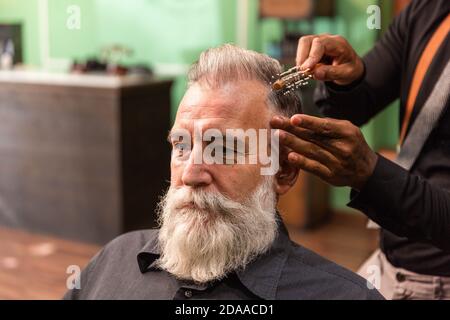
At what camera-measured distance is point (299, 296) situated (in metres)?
1.29

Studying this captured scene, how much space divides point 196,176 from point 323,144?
1.09 ft

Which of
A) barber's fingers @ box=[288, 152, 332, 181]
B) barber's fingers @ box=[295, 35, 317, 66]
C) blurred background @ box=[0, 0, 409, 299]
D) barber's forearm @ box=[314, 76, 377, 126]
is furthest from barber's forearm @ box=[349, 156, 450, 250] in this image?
blurred background @ box=[0, 0, 409, 299]

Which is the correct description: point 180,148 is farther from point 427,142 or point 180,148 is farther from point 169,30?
point 169,30

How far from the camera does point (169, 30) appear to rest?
477cm

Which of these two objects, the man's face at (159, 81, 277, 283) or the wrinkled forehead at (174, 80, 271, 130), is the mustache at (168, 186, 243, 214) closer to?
the man's face at (159, 81, 277, 283)

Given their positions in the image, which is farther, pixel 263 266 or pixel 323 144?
pixel 263 266

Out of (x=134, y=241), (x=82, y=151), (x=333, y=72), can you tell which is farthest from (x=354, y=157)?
(x=82, y=151)

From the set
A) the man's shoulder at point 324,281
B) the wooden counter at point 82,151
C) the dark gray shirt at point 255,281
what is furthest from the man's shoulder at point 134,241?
the wooden counter at point 82,151

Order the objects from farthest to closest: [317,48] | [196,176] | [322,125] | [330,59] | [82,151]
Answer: [82,151]
[330,59]
[317,48]
[196,176]
[322,125]

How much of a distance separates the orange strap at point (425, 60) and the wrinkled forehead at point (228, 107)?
0.47m

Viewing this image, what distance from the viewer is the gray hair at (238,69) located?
4.45 ft
